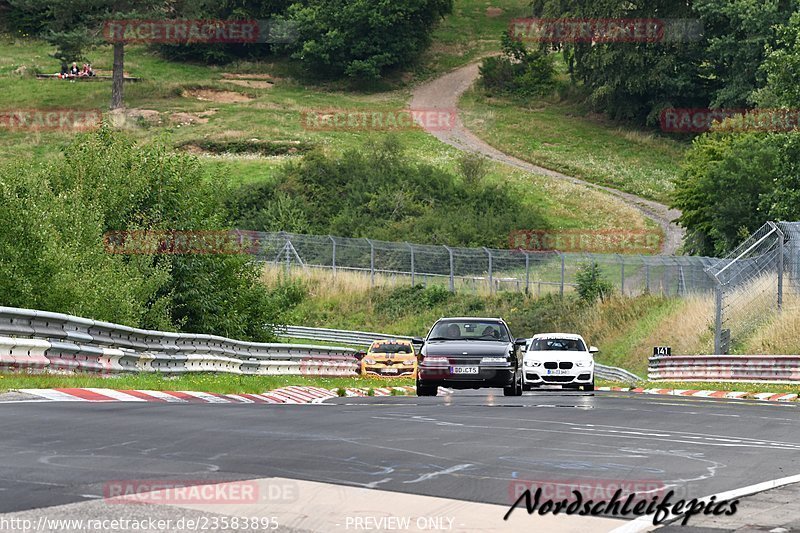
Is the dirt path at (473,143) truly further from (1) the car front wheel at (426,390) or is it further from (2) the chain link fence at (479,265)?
(1) the car front wheel at (426,390)

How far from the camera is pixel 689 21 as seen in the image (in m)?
95.2

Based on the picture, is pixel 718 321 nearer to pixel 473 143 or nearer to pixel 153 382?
pixel 153 382

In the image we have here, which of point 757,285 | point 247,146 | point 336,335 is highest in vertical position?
point 757,285

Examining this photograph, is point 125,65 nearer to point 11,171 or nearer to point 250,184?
point 250,184

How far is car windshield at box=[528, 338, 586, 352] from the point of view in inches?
1144

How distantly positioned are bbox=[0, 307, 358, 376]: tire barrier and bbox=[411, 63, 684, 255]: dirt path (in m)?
45.6

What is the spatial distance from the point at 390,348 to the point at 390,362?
0.72 metres

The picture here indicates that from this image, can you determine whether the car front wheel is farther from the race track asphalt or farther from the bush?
the bush

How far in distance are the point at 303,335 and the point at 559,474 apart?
4601 centimetres

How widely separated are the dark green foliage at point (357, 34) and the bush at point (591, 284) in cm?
6304

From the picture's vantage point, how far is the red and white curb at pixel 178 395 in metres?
16.9

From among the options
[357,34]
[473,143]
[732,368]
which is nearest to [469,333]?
[732,368]

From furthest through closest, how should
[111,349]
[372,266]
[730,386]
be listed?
[372,266] < [730,386] < [111,349]

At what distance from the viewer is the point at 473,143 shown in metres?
100
